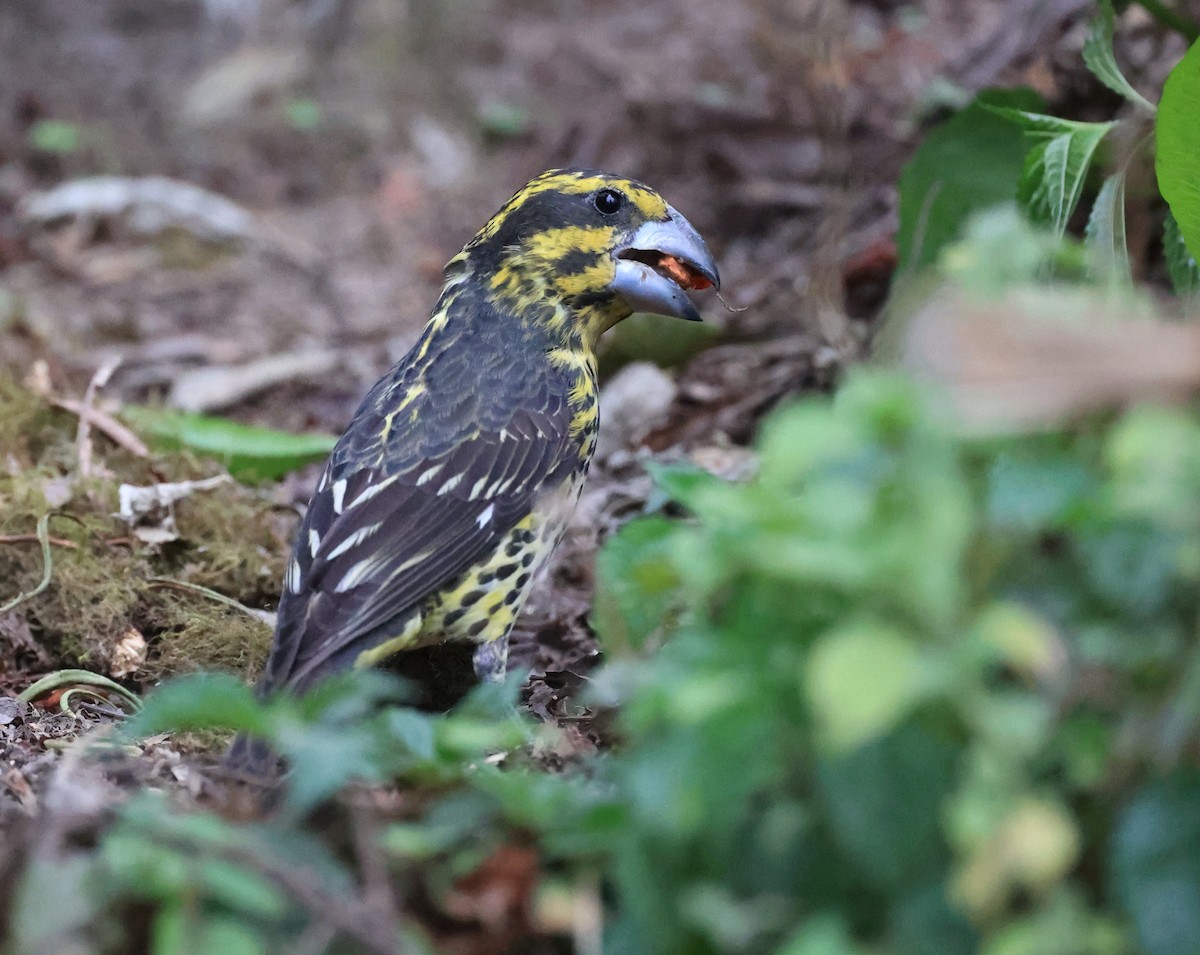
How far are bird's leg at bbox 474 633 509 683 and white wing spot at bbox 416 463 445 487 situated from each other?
1.61ft

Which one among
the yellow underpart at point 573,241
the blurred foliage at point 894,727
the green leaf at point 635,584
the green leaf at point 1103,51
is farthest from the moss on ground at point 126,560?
the green leaf at point 1103,51

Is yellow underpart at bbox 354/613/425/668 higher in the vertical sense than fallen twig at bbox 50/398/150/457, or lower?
lower

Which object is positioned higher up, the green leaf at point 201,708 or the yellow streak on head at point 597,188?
the yellow streak on head at point 597,188

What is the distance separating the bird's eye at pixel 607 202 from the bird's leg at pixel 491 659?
1351mm

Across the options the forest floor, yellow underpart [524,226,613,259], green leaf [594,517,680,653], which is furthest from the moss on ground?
green leaf [594,517,680,653]

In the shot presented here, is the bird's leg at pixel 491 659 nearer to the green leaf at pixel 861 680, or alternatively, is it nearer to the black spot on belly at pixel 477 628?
the black spot on belly at pixel 477 628

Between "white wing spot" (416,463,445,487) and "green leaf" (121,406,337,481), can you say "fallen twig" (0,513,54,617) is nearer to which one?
"green leaf" (121,406,337,481)

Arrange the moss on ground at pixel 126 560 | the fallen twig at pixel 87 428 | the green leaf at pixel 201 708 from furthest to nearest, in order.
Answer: the fallen twig at pixel 87 428 < the moss on ground at pixel 126 560 < the green leaf at pixel 201 708

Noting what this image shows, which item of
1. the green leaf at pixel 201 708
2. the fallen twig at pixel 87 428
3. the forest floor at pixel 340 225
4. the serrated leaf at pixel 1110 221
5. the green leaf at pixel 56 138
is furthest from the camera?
the green leaf at pixel 56 138

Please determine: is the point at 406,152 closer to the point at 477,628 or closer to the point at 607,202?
the point at 607,202

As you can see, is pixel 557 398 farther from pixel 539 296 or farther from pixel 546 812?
pixel 546 812

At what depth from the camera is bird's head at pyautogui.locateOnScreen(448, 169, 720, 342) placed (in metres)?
4.32

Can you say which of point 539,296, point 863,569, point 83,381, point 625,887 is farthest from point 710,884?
point 83,381

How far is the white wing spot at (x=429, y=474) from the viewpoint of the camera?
384 centimetres
